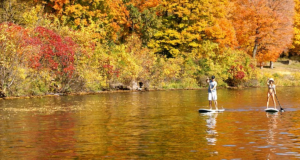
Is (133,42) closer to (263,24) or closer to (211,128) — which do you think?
(263,24)

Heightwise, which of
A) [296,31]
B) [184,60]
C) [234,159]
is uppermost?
[296,31]

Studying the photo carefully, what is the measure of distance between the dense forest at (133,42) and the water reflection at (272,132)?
24.4 m

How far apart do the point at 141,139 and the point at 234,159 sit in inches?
209

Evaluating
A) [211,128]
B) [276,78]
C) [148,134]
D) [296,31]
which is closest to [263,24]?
[276,78]

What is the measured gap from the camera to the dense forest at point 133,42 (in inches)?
1944

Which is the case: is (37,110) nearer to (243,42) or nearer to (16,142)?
(16,142)

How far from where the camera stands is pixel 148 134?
21.8 m

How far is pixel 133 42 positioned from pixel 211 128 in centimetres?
4307

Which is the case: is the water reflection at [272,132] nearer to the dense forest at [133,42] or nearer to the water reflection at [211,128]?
the water reflection at [211,128]

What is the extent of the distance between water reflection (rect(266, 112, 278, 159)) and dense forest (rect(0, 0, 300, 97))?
24.4 metres

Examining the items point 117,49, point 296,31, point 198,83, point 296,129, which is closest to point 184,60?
point 198,83

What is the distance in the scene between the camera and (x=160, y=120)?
2753 centimetres

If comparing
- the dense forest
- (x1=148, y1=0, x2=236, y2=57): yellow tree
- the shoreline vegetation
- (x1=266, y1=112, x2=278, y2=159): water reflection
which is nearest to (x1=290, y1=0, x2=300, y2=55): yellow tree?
the shoreline vegetation

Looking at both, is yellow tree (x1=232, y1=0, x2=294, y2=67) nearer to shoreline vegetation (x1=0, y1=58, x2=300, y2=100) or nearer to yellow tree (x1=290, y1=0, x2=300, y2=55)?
shoreline vegetation (x1=0, y1=58, x2=300, y2=100)
